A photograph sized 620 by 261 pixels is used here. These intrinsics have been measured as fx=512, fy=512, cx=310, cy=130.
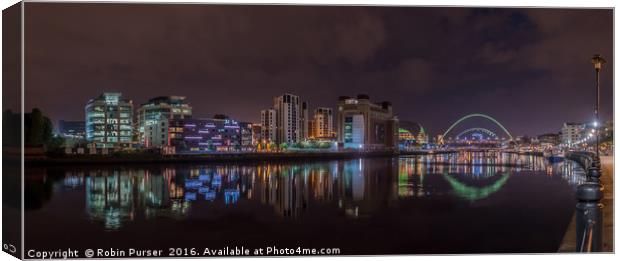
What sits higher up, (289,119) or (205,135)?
(289,119)

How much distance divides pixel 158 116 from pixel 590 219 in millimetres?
64570

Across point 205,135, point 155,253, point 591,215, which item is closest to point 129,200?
point 155,253

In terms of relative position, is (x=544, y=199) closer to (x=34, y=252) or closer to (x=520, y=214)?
(x=520, y=214)

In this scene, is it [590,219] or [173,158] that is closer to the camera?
[590,219]

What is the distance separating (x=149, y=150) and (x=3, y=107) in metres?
39.2

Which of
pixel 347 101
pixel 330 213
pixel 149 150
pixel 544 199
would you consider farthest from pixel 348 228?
pixel 347 101

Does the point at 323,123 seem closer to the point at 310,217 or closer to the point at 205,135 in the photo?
the point at 205,135

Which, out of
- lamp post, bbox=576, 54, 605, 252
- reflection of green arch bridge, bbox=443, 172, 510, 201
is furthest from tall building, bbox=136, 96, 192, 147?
lamp post, bbox=576, 54, 605, 252

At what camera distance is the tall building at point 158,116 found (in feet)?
209

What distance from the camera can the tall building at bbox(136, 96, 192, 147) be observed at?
209 feet

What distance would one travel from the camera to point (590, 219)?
24.8 ft

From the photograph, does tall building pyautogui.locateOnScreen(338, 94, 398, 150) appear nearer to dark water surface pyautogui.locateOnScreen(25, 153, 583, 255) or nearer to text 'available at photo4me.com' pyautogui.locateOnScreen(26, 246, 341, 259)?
dark water surface pyautogui.locateOnScreen(25, 153, 583, 255)

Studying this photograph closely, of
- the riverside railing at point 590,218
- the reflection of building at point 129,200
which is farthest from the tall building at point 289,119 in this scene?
the riverside railing at point 590,218

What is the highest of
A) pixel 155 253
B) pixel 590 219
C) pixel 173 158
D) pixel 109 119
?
pixel 109 119
